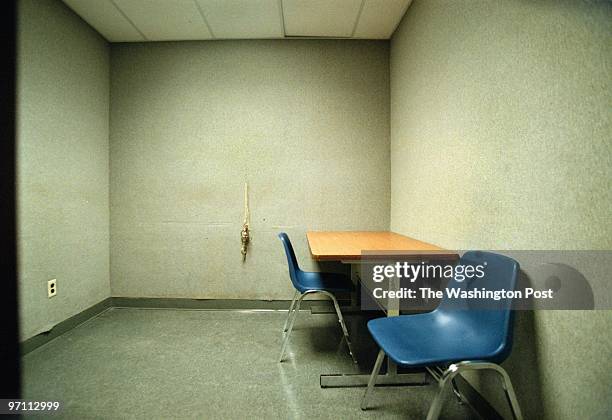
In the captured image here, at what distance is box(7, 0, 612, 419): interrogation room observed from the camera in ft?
3.46

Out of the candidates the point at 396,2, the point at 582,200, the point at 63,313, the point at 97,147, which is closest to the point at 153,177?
the point at 97,147

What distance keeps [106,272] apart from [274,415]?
7.83 feet

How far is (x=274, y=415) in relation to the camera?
4.80 ft

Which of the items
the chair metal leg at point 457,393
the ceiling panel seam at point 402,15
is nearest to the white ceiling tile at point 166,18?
the ceiling panel seam at point 402,15

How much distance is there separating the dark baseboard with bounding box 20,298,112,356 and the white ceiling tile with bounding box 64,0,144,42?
2.57m

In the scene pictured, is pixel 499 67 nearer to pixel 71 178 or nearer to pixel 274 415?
pixel 274 415

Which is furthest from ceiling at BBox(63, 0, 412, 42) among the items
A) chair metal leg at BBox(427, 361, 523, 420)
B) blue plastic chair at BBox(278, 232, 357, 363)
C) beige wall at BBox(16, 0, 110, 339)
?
chair metal leg at BBox(427, 361, 523, 420)

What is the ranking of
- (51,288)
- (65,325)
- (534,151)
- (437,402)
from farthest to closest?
1. (65,325)
2. (51,288)
3. (534,151)
4. (437,402)

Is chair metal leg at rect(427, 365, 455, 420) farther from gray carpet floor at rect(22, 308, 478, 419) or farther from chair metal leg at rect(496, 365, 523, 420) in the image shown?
gray carpet floor at rect(22, 308, 478, 419)

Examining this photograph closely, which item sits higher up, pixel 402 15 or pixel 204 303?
pixel 402 15

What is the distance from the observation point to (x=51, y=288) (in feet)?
7.44

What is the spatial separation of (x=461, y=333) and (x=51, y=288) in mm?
2826

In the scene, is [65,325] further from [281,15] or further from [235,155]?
[281,15]

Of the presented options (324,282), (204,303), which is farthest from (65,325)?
(324,282)
